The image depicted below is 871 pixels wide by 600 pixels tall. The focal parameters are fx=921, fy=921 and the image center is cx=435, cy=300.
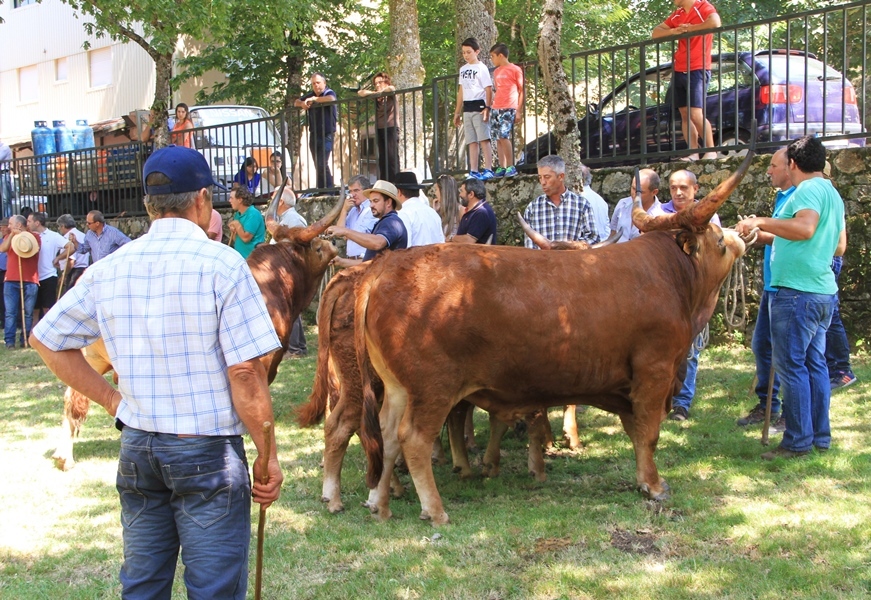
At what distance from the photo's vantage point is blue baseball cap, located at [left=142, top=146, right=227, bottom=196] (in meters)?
3.27

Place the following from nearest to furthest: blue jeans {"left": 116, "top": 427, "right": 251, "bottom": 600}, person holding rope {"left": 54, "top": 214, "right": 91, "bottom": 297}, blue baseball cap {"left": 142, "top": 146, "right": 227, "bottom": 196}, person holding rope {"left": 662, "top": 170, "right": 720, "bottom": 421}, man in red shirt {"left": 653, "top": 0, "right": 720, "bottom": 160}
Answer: blue jeans {"left": 116, "top": 427, "right": 251, "bottom": 600}
blue baseball cap {"left": 142, "top": 146, "right": 227, "bottom": 196}
person holding rope {"left": 662, "top": 170, "right": 720, "bottom": 421}
man in red shirt {"left": 653, "top": 0, "right": 720, "bottom": 160}
person holding rope {"left": 54, "top": 214, "right": 91, "bottom": 297}

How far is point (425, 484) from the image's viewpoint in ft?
18.4

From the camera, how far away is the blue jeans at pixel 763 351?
23.7 ft

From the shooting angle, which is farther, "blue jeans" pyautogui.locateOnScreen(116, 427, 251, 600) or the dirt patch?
the dirt patch

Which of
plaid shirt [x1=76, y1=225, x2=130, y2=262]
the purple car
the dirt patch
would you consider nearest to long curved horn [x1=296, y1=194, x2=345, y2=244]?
the dirt patch

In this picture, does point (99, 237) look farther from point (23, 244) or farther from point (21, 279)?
point (21, 279)

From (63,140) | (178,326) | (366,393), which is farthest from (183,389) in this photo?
(63,140)

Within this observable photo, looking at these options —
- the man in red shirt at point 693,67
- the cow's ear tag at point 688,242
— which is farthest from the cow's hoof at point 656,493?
the man in red shirt at point 693,67

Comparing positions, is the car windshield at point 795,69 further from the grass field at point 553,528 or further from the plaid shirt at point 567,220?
the grass field at point 553,528

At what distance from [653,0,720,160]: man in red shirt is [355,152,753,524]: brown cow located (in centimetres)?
453

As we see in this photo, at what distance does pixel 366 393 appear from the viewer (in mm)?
5688

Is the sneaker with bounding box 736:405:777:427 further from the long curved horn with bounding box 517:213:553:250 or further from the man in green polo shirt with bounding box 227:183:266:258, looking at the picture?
the man in green polo shirt with bounding box 227:183:266:258

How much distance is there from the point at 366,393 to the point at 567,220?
3.00 meters

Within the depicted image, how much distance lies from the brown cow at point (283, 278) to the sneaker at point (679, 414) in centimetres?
321
